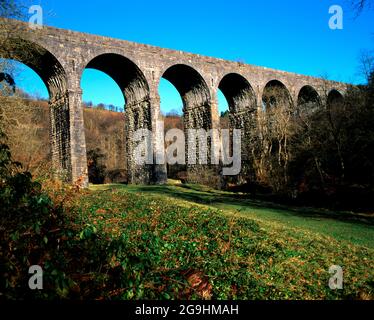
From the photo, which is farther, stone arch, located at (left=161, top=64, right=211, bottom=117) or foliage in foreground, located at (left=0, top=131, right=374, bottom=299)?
stone arch, located at (left=161, top=64, right=211, bottom=117)

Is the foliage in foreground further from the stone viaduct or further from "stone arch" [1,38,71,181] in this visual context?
the stone viaduct

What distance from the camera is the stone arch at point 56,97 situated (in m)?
17.4

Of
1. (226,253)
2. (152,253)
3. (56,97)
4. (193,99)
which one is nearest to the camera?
(152,253)

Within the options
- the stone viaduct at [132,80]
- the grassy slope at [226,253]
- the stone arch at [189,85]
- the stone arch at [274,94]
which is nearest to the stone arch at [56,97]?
the stone viaduct at [132,80]

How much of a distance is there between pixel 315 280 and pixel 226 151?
23.7 m

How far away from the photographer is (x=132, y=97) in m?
22.5

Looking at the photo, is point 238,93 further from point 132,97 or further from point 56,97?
point 56,97

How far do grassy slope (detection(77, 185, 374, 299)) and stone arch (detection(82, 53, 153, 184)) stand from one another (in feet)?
36.2

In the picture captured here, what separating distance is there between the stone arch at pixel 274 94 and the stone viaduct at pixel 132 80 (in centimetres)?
11

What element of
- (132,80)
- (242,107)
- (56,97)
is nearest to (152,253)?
(56,97)

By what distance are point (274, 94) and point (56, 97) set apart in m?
17.7

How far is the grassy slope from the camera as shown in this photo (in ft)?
15.3

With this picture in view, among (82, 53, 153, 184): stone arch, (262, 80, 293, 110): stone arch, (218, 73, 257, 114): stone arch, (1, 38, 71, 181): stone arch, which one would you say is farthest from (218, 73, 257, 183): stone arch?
(1, 38, 71, 181): stone arch
